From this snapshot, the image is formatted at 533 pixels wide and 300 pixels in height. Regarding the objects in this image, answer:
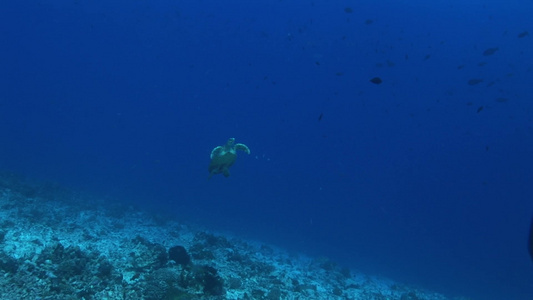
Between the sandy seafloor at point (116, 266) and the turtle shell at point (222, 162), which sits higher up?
the turtle shell at point (222, 162)

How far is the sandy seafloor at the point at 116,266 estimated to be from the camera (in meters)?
7.81

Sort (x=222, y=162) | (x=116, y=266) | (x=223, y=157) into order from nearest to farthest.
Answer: (x=116, y=266) < (x=223, y=157) < (x=222, y=162)

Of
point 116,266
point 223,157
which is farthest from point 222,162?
point 116,266

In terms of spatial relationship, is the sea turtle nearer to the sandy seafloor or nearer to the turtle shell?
the turtle shell

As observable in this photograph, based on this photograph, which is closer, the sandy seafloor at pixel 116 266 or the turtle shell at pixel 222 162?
the sandy seafloor at pixel 116 266

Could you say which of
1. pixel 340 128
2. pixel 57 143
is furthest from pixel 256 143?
pixel 57 143

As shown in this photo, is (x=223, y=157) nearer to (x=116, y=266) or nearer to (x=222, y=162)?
(x=222, y=162)

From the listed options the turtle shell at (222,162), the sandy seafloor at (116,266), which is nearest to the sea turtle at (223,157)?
the turtle shell at (222,162)

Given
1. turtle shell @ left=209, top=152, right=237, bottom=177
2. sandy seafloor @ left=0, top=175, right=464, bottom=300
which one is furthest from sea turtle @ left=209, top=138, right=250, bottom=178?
sandy seafloor @ left=0, top=175, right=464, bottom=300

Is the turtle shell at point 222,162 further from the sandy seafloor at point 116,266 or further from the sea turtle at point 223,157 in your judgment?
the sandy seafloor at point 116,266

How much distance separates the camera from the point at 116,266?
945 cm

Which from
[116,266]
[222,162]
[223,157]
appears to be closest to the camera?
[116,266]

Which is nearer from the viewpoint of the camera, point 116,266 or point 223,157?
point 116,266

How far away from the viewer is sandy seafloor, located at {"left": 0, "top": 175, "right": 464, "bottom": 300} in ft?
25.6
